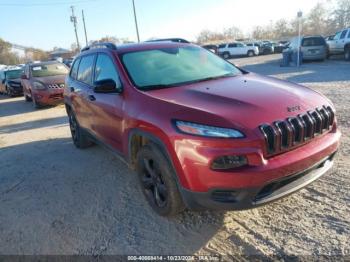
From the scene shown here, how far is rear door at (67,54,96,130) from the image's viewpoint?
5.03 metres

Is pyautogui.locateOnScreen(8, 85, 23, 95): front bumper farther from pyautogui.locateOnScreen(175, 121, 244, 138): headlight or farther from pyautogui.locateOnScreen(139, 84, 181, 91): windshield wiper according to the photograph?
pyautogui.locateOnScreen(175, 121, 244, 138): headlight

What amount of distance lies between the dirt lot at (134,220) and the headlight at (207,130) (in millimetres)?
1009

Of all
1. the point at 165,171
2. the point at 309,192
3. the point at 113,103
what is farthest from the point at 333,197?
the point at 113,103

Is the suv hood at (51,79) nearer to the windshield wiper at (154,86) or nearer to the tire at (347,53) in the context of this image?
the windshield wiper at (154,86)

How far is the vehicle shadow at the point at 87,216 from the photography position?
3109mm

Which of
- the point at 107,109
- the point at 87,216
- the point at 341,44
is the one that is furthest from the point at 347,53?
the point at 87,216

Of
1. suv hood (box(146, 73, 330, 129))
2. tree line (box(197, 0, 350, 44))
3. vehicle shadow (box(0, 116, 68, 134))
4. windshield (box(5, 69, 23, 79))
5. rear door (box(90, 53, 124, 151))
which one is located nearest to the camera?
suv hood (box(146, 73, 330, 129))

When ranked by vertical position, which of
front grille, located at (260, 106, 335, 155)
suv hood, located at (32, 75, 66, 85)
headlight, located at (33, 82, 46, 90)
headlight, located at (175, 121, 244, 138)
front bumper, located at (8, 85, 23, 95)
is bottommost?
front bumper, located at (8, 85, 23, 95)

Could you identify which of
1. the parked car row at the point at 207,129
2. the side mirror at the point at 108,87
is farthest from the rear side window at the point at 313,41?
the side mirror at the point at 108,87

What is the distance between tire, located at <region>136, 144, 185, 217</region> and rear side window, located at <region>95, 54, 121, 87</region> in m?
0.99

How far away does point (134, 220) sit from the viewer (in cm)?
351

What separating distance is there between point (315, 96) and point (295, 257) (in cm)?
Result: 157

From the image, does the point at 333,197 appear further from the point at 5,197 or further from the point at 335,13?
the point at 335,13

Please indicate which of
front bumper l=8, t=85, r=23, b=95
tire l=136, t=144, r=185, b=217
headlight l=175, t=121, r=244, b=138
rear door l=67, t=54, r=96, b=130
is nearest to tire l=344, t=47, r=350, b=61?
rear door l=67, t=54, r=96, b=130
